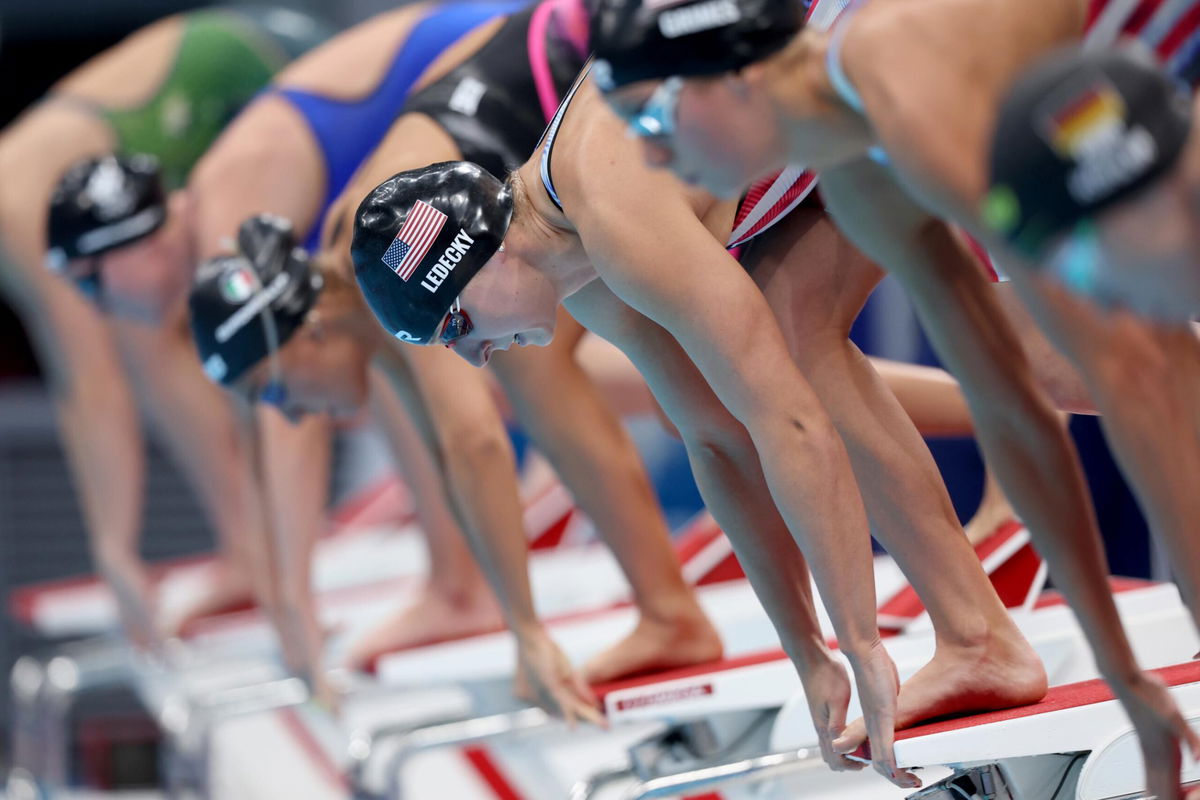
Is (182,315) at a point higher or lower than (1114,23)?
lower

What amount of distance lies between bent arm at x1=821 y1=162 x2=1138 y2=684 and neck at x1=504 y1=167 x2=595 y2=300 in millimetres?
469

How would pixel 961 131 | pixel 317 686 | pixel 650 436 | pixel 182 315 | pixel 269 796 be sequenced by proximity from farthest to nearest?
pixel 650 436, pixel 182 315, pixel 269 796, pixel 317 686, pixel 961 131

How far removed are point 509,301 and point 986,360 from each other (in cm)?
74

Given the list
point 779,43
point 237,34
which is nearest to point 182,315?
point 237,34

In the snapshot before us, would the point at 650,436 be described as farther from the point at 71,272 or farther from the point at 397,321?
the point at 397,321

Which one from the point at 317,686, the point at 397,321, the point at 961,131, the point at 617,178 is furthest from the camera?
the point at 317,686

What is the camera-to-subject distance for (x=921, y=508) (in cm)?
216

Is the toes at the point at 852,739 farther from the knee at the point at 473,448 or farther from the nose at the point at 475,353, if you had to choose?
the knee at the point at 473,448

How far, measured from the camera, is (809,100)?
1673mm

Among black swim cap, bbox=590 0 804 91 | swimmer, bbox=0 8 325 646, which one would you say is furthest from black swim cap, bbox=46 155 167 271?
black swim cap, bbox=590 0 804 91

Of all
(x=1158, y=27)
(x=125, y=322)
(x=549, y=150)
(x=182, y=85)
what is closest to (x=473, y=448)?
(x=549, y=150)

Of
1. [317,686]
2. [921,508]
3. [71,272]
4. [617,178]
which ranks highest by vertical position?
[617,178]

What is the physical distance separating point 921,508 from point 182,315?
3.43m

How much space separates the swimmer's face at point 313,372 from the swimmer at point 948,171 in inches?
66.7
